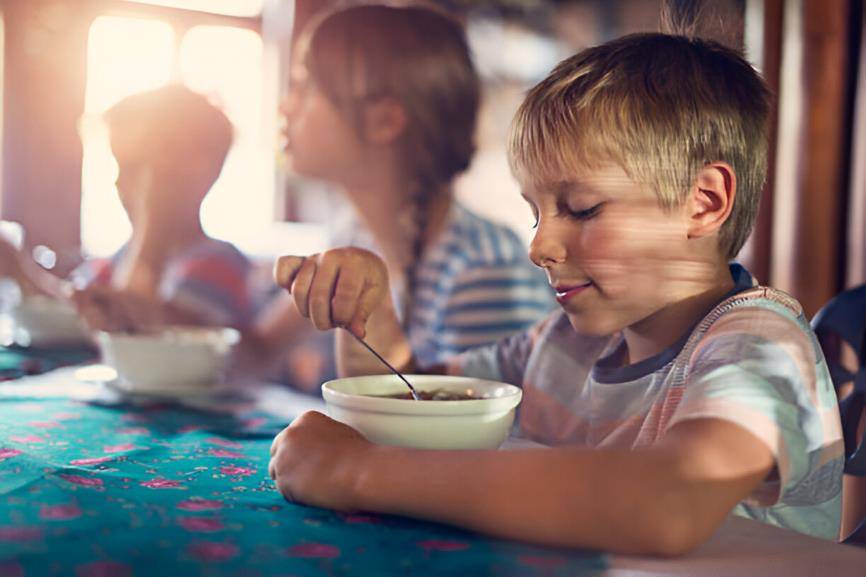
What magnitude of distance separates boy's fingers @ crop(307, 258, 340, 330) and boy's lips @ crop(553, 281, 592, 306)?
205 millimetres

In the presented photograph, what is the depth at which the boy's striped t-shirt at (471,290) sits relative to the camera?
133cm

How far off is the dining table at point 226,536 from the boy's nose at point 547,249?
0.26 m

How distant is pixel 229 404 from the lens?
0.94 m

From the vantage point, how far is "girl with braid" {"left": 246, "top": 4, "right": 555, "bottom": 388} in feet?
5.04

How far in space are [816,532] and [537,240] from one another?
0.31 m

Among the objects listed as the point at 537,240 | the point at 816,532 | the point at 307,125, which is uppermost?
the point at 307,125

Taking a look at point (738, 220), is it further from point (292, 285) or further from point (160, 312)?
point (160, 312)

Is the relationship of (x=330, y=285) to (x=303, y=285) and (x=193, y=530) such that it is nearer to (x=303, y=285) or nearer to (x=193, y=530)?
(x=303, y=285)

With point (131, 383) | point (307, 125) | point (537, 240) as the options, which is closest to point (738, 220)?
point (537, 240)

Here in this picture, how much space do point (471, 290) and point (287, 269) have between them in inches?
23.2

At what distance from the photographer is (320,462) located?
0.55 metres

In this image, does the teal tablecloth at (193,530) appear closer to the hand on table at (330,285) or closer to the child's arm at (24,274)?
the hand on table at (330,285)

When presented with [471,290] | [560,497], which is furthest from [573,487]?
[471,290]

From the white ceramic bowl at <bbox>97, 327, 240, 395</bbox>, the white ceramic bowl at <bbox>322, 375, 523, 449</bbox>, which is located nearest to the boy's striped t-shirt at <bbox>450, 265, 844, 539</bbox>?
the white ceramic bowl at <bbox>322, 375, 523, 449</bbox>
